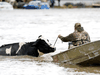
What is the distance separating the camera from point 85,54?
22.2 ft

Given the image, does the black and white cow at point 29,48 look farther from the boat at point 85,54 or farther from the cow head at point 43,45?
the boat at point 85,54

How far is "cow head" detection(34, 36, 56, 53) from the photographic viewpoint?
806 centimetres

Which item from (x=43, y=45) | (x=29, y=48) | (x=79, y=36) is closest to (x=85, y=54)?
(x=79, y=36)

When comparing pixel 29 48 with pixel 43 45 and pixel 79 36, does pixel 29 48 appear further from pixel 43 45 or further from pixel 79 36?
pixel 79 36

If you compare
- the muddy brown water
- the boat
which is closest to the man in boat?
the boat

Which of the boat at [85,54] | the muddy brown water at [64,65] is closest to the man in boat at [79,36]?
the boat at [85,54]

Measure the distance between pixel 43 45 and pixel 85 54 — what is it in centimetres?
174

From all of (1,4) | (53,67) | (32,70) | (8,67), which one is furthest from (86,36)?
(1,4)

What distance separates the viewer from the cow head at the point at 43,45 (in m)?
8.06

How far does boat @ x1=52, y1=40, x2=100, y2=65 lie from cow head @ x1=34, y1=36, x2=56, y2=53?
1.17 m

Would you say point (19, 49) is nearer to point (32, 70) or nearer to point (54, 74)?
point (32, 70)

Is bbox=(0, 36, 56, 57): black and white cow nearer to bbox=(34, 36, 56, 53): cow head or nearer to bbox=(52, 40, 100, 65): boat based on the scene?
bbox=(34, 36, 56, 53): cow head

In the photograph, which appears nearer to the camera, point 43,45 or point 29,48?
point 43,45

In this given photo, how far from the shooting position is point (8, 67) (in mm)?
7035
